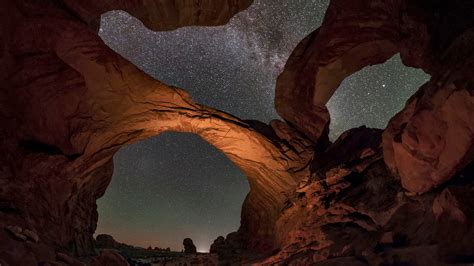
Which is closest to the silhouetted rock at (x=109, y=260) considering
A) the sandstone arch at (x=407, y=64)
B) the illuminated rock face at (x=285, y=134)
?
the illuminated rock face at (x=285, y=134)

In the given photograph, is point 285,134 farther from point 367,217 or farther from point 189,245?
point 189,245

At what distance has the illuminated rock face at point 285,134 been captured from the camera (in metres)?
5.10

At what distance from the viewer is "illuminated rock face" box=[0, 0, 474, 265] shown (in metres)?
5.10

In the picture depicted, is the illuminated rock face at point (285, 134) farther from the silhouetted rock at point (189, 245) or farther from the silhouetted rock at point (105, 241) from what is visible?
the silhouetted rock at point (189, 245)

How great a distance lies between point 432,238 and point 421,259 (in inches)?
21.1

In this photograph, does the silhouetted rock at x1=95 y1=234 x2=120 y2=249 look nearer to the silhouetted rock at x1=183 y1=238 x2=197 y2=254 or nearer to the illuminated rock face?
the silhouetted rock at x1=183 y1=238 x2=197 y2=254

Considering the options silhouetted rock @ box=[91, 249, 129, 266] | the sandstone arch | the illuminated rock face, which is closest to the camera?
the sandstone arch

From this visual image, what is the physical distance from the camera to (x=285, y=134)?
35.2 feet

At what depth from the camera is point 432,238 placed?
4684mm

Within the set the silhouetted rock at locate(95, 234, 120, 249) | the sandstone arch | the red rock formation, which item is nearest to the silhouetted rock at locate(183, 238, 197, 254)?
the silhouetted rock at locate(95, 234, 120, 249)

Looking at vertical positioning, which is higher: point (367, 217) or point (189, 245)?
point (189, 245)

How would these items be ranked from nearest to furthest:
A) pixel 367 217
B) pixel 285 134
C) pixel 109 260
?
1. pixel 367 217
2. pixel 109 260
3. pixel 285 134

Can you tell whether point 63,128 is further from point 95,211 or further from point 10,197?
point 95,211

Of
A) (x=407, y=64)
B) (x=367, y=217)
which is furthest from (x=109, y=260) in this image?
(x=407, y=64)
